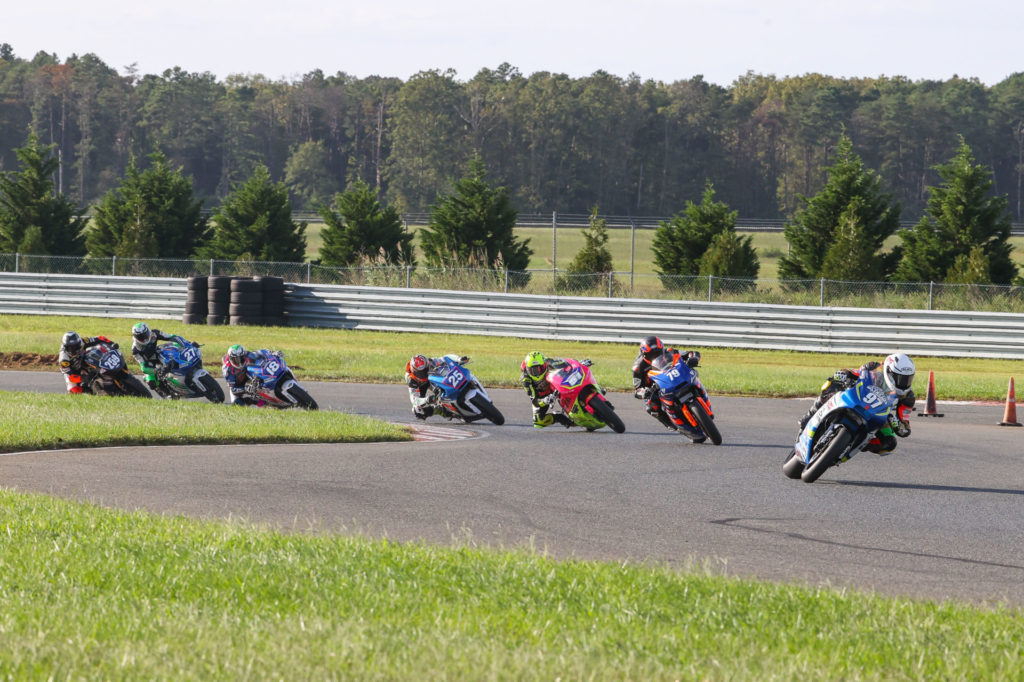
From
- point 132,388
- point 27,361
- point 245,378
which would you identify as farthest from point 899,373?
point 27,361

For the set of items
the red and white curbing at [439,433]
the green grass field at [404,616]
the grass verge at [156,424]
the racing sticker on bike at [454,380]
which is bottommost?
the red and white curbing at [439,433]

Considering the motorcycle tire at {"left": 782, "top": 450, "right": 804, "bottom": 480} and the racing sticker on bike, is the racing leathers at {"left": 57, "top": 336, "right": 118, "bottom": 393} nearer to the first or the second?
the racing sticker on bike

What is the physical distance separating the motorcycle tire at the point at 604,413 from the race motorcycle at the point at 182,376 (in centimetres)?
551

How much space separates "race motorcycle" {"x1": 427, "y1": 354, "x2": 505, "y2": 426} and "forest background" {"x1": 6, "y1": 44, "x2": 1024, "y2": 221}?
77.0m

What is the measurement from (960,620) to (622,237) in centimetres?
7694

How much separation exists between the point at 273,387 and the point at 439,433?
9.67 feet

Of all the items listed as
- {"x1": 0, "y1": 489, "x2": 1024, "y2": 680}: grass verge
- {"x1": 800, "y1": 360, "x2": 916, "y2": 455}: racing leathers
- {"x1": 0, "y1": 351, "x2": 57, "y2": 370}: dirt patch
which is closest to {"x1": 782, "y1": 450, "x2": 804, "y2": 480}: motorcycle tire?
{"x1": 800, "y1": 360, "x2": 916, "y2": 455}: racing leathers

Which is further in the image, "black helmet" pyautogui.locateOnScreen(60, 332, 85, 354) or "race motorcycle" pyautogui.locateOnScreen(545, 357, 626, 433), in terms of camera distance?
"black helmet" pyautogui.locateOnScreen(60, 332, 85, 354)

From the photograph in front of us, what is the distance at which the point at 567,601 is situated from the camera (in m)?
5.70

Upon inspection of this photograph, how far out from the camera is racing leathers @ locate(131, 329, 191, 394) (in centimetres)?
1670

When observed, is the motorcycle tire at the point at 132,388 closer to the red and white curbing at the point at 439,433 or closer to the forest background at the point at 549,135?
the red and white curbing at the point at 439,433

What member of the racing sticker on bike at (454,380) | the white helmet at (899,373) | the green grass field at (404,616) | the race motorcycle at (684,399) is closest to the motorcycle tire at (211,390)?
the racing sticker on bike at (454,380)

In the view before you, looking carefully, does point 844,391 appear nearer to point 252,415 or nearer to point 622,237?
point 252,415

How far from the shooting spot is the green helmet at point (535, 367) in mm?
14594
